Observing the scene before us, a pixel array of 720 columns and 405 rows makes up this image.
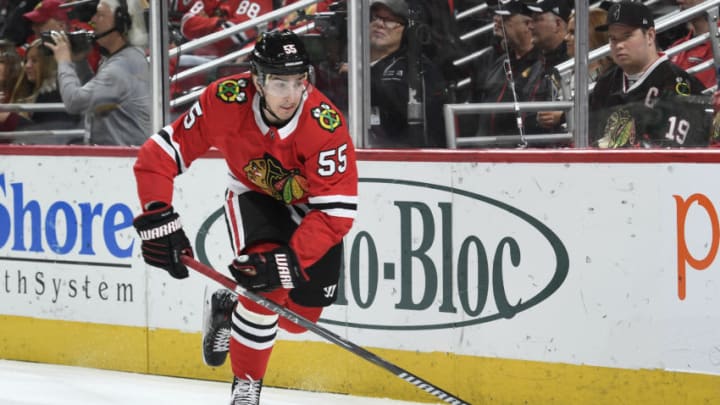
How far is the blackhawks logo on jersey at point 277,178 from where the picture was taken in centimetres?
441

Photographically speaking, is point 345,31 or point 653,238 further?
point 345,31

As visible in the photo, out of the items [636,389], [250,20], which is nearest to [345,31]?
[250,20]

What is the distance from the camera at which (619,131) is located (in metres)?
4.81

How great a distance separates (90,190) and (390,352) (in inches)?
63.8

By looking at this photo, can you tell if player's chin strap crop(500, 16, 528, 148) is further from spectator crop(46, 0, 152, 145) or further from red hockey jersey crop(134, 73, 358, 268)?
spectator crop(46, 0, 152, 145)

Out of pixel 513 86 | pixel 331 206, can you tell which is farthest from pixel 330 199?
pixel 513 86

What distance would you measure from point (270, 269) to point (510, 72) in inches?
53.8

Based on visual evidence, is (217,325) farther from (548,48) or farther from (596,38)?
(596,38)

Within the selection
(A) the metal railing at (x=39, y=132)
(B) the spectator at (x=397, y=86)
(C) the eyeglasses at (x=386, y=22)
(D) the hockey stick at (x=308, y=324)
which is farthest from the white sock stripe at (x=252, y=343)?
(A) the metal railing at (x=39, y=132)

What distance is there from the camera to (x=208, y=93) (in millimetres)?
4422

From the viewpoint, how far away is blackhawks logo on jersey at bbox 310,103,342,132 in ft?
14.1

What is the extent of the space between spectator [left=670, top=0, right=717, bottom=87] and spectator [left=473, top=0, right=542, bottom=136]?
0.58 m

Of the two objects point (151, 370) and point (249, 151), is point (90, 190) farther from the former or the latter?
point (249, 151)

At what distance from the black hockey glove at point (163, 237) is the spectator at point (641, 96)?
5.09 ft
